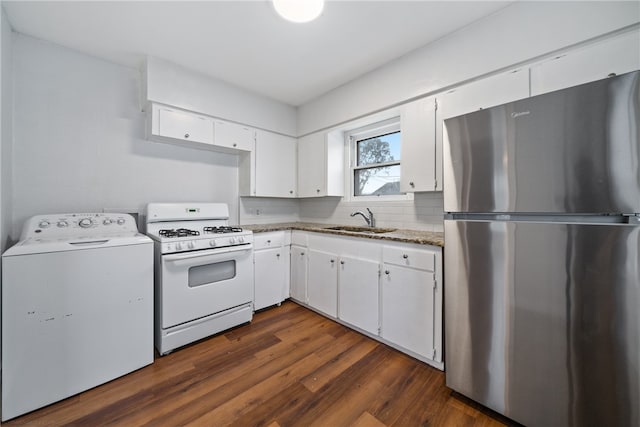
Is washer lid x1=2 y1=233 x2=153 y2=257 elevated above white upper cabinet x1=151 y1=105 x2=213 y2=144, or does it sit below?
below

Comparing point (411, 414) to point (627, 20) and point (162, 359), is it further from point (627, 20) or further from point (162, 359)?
point (627, 20)

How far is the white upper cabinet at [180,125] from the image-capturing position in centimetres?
Answer: 231

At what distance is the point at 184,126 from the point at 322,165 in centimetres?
153

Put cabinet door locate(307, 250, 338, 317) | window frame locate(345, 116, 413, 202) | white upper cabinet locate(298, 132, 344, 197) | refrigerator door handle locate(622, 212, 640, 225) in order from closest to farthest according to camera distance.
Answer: refrigerator door handle locate(622, 212, 640, 225) < cabinet door locate(307, 250, 338, 317) < window frame locate(345, 116, 413, 202) < white upper cabinet locate(298, 132, 344, 197)

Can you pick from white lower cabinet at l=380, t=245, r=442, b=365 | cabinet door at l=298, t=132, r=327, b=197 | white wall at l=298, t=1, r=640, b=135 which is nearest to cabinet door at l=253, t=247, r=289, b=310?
cabinet door at l=298, t=132, r=327, b=197

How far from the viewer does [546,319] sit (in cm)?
117

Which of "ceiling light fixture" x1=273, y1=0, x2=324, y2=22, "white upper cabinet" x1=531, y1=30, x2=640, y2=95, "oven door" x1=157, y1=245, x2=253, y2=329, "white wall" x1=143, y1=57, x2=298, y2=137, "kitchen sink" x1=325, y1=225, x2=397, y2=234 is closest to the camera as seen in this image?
"white upper cabinet" x1=531, y1=30, x2=640, y2=95

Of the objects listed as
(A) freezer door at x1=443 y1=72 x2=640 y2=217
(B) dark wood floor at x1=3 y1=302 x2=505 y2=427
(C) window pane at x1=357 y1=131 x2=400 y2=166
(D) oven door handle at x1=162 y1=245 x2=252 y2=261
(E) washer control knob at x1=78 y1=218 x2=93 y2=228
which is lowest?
(B) dark wood floor at x1=3 y1=302 x2=505 y2=427

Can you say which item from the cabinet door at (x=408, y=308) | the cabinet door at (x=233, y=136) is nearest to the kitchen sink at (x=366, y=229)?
the cabinet door at (x=408, y=308)

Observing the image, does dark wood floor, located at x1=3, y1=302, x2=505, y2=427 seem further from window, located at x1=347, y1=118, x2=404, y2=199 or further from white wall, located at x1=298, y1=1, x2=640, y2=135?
white wall, located at x1=298, y1=1, x2=640, y2=135

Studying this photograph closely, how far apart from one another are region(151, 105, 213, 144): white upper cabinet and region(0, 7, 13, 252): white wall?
86cm

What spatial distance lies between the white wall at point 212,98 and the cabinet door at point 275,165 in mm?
130

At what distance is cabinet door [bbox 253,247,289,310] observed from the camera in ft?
8.67

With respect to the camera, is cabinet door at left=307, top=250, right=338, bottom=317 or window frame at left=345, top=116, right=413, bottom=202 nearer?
cabinet door at left=307, top=250, right=338, bottom=317
